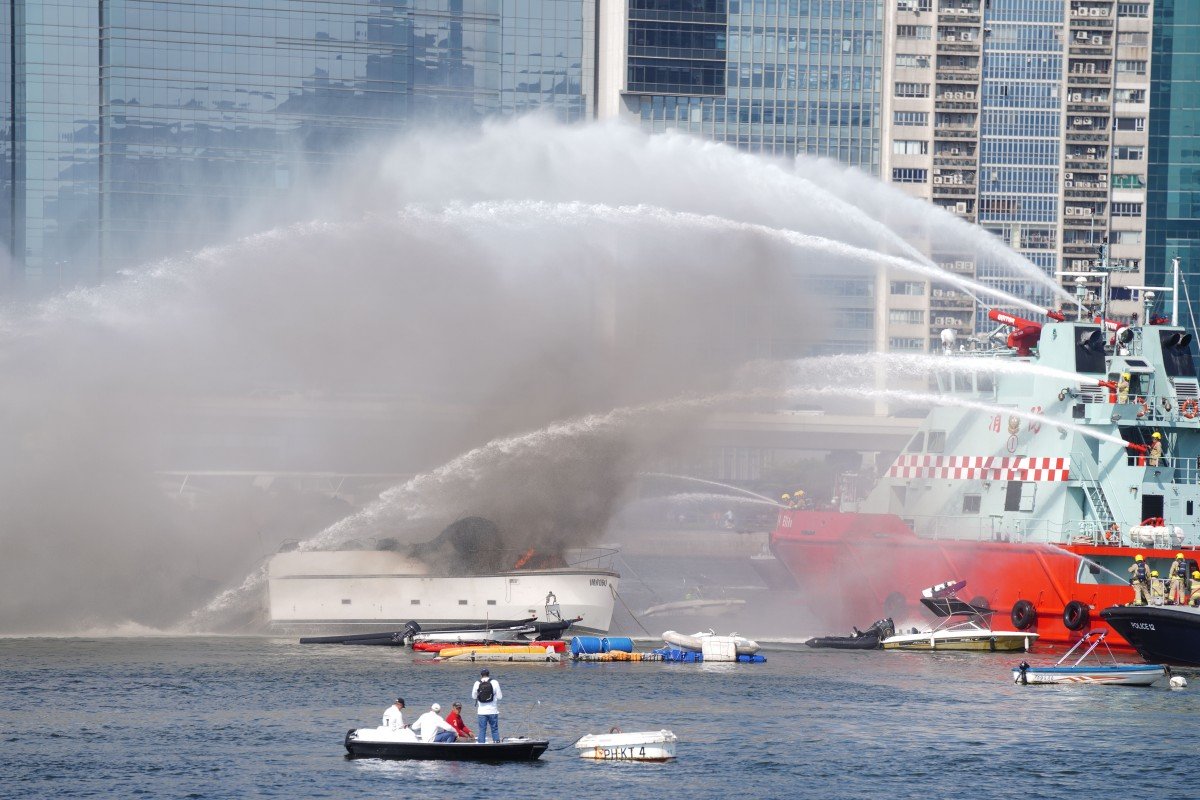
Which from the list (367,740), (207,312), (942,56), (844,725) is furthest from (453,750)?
(942,56)

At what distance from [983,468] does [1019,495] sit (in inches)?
72.6

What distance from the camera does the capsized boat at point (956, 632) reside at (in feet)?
208

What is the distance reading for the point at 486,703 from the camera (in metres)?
43.2

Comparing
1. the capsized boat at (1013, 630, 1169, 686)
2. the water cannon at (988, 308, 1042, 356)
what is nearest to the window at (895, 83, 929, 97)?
the water cannon at (988, 308, 1042, 356)

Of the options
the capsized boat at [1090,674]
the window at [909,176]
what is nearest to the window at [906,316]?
the window at [909,176]

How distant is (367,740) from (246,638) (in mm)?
23852

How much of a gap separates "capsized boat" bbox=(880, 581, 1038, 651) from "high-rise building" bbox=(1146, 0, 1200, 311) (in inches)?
4496

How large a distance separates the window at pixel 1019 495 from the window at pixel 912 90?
3995 inches

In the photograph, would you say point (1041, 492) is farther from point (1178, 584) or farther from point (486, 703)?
point (486, 703)

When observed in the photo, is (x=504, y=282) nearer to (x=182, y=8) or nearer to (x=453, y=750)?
(x=453, y=750)

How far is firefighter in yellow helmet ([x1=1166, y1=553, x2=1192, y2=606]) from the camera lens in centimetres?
5900

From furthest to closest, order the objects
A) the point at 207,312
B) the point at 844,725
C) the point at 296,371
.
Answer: the point at 296,371 < the point at 207,312 < the point at 844,725

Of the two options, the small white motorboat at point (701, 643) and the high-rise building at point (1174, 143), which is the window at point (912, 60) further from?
the small white motorboat at point (701, 643)

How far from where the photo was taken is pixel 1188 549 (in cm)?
6078
